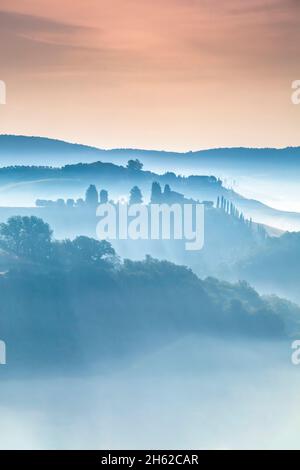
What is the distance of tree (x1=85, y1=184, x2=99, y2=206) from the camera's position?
4297 mm

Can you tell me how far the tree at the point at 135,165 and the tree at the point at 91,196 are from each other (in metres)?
0.24

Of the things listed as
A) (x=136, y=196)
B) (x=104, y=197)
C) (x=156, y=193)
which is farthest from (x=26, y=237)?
(x=156, y=193)

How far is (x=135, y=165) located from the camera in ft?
13.9

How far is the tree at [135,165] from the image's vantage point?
4197 millimetres

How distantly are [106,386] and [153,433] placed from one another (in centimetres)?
40

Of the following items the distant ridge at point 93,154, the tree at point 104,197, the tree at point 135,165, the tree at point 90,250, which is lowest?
the tree at point 90,250

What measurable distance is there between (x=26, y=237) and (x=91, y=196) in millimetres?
421

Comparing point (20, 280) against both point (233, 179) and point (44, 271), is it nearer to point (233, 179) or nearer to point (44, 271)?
point (44, 271)

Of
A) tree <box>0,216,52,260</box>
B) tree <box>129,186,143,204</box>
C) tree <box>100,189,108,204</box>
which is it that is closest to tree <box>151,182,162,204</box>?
tree <box>129,186,143,204</box>

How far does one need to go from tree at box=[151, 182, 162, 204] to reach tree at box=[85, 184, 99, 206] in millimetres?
310

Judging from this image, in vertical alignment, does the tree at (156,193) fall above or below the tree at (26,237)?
above

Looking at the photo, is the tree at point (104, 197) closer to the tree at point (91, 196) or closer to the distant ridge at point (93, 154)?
the tree at point (91, 196)

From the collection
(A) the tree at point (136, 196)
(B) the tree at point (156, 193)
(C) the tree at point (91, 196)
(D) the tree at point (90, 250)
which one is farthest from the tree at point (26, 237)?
(B) the tree at point (156, 193)

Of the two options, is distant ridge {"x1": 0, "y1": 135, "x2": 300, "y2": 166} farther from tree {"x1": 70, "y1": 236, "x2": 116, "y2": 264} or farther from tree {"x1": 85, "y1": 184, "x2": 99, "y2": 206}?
tree {"x1": 70, "y1": 236, "x2": 116, "y2": 264}
